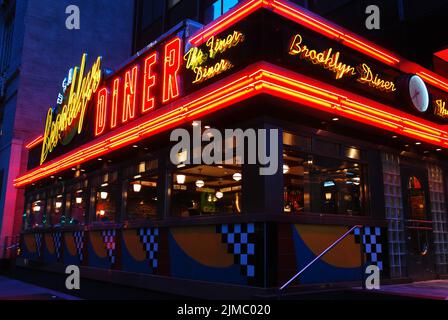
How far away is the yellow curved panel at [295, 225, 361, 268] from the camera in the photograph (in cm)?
746

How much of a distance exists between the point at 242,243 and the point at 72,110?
25.9 feet

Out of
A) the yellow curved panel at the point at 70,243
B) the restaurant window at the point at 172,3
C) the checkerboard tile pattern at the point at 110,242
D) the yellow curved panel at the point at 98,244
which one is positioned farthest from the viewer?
the restaurant window at the point at 172,3

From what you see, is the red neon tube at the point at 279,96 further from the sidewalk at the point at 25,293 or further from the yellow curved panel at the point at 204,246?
the sidewalk at the point at 25,293

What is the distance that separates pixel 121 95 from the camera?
10469 mm

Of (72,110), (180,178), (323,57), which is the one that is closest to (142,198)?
(180,178)

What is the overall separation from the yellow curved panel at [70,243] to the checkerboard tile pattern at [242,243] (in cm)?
688

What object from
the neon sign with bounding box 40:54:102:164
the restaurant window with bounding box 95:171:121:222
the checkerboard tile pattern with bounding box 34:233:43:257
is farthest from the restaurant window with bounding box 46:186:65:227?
the restaurant window with bounding box 95:171:121:222

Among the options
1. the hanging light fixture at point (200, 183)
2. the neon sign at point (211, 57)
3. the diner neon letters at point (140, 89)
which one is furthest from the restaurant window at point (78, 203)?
the neon sign at point (211, 57)

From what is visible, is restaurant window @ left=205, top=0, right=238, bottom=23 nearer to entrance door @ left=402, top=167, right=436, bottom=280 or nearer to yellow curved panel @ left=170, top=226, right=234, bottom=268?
entrance door @ left=402, top=167, right=436, bottom=280

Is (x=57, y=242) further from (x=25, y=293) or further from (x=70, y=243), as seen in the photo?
(x=25, y=293)

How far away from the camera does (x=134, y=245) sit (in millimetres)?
10117

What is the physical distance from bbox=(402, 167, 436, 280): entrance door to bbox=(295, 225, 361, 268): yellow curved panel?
5.97 feet

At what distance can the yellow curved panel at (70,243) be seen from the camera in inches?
508
